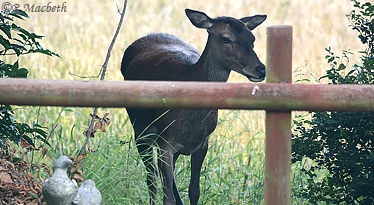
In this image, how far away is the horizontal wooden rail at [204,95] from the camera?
13.6 ft

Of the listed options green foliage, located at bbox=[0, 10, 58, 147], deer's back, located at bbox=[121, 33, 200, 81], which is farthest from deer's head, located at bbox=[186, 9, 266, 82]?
green foliage, located at bbox=[0, 10, 58, 147]

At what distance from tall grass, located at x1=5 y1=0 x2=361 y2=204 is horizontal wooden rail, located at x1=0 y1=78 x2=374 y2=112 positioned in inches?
47.8

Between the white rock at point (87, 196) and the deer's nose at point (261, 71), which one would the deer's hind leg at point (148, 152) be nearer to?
the deer's nose at point (261, 71)

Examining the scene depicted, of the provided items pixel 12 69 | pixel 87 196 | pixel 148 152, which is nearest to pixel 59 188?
pixel 87 196

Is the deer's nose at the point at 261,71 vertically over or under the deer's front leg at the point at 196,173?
over

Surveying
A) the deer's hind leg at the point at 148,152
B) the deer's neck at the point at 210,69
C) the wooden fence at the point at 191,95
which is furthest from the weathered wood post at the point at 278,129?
the deer's neck at the point at 210,69

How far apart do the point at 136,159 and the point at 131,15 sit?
773 centimetres

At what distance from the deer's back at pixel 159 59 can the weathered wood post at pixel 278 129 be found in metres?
1.98

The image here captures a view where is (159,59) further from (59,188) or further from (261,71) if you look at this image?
(59,188)

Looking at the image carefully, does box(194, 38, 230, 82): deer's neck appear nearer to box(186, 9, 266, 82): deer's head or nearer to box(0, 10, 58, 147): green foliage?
box(186, 9, 266, 82): deer's head

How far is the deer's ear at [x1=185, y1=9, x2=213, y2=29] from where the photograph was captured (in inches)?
234

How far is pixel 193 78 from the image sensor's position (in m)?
6.13

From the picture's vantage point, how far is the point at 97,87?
417 centimetres

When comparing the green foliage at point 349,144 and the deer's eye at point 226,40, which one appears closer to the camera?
the green foliage at point 349,144
